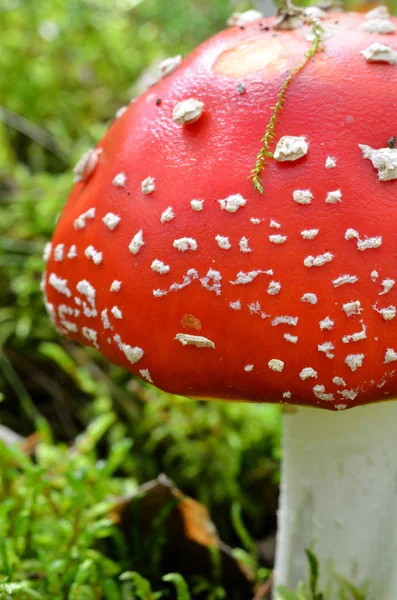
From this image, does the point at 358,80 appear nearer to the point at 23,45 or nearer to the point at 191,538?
the point at 191,538

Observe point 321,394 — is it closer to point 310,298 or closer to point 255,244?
point 310,298

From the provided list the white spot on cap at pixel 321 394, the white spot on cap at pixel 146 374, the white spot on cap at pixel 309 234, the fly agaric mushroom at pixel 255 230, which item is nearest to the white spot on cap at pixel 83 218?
the fly agaric mushroom at pixel 255 230

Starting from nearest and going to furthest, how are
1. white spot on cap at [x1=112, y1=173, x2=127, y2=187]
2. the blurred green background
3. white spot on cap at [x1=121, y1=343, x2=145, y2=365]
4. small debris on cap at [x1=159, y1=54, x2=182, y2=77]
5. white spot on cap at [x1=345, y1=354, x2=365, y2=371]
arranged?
white spot on cap at [x1=345, y1=354, x2=365, y2=371] → white spot on cap at [x1=121, y1=343, x2=145, y2=365] → white spot on cap at [x1=112, y1=173, x2=127, y2=187] → small debris on cap at [x1=159, y1=54, x2=182, y2=77] → the blurred green background

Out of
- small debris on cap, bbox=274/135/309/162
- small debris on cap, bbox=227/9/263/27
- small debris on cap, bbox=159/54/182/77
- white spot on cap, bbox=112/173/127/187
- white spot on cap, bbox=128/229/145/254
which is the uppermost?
small debris on cap, bbox=227/9/263/27

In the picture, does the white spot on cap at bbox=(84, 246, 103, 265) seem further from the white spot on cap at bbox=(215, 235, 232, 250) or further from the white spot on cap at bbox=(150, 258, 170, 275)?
the white spot on cap at bbox=(215, 235, 232, 250)

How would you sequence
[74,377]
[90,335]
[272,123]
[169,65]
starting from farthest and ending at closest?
[74,377] → [169,65] → [90,335] → [272,123]

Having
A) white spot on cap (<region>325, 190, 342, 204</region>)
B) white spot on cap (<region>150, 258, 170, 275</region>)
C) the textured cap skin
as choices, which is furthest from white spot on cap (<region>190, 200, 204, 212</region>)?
white spot on cap (<region>325, 190, 342, 204</region>)

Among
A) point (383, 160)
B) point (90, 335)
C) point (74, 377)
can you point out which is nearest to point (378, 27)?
point (383, 160)
